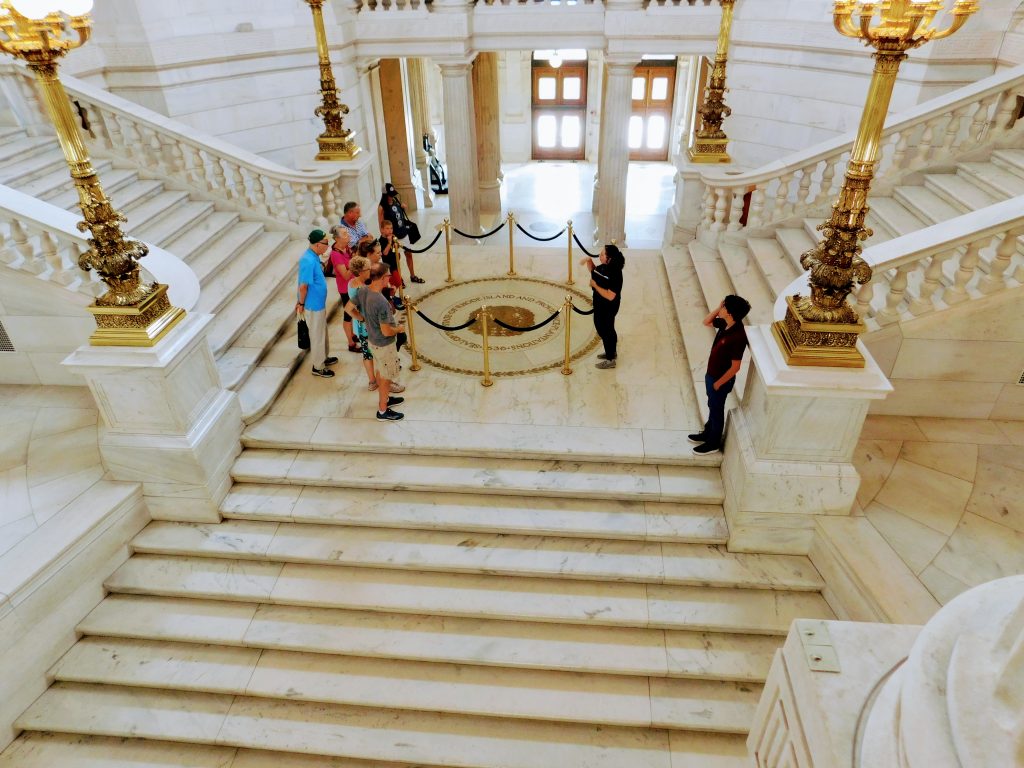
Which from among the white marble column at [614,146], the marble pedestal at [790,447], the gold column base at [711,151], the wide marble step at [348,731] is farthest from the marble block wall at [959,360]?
the white marble column at [614,146]

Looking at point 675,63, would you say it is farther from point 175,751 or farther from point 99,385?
point 175,751

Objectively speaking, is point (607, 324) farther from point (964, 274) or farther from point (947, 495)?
point (947, 495)

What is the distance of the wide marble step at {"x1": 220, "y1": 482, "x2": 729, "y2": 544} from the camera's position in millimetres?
5551

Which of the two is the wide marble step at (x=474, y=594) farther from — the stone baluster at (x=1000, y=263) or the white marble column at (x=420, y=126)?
the white marble column at (x=420, y=126)

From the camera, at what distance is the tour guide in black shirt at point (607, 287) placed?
6.48 m

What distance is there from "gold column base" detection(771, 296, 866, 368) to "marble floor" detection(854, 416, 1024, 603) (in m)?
1.43

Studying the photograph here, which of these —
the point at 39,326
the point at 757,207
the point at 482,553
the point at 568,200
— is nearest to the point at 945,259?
the point at 757,207

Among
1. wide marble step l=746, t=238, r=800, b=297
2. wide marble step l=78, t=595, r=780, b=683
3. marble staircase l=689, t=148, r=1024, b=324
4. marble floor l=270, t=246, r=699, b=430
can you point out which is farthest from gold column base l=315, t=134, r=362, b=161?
wide marble step l=78, t=595, r=780, b=683

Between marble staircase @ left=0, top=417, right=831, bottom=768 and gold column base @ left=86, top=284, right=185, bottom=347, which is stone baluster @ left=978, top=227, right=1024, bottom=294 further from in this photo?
gold column base @ left=86, top=284, right=185, bottom=347

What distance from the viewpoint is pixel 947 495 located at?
17.6 feet

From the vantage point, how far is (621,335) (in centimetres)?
789

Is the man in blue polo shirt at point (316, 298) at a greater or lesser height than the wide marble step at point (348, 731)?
greater

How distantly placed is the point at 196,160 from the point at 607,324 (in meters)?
6.45

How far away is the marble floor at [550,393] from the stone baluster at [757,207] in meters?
2.09
